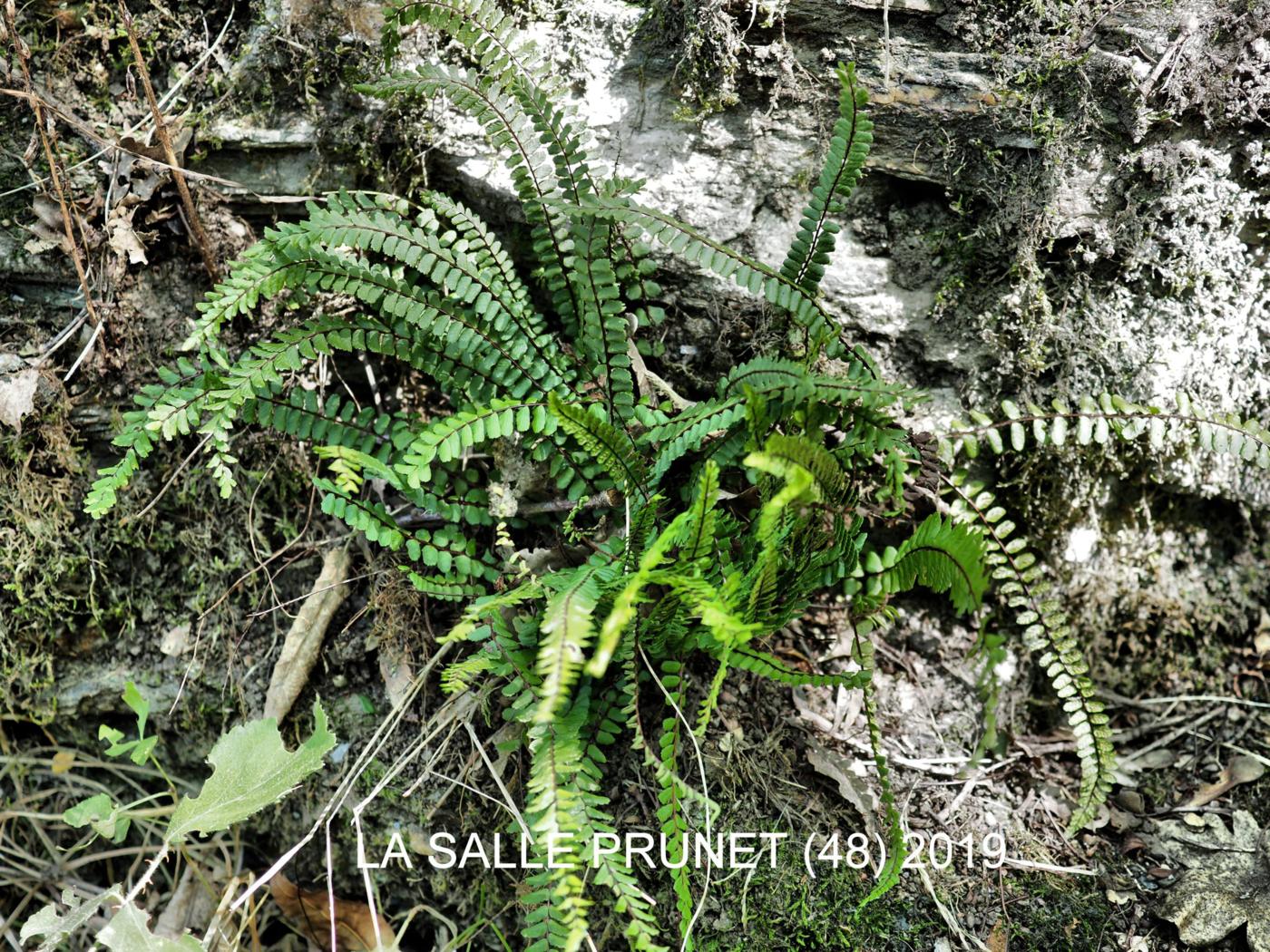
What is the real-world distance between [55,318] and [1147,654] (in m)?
3.67

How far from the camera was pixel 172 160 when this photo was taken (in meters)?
2.82

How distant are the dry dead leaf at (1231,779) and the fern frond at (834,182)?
1953 mm

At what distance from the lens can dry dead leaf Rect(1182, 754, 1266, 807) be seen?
A: 285cm

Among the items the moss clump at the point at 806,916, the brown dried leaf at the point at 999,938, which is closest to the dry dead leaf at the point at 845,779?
the moss clump at the point at 806,916

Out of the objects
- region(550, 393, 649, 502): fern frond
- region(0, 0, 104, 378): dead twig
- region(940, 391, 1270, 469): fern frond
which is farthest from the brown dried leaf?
region(0, 0, 104, 378): dead twig

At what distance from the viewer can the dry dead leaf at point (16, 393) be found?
2857mm

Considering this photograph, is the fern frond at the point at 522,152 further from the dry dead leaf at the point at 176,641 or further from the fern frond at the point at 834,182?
the dry dead leaf at the point at 176,641

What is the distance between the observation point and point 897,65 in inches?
111

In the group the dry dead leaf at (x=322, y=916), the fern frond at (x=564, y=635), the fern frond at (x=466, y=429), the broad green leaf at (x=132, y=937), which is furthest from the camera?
the dry dead leaf at (x=322, y=916)

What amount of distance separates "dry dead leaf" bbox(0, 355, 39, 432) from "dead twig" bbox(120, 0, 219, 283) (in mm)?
623

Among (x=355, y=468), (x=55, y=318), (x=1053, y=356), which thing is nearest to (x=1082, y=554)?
(x=1053, y=356)

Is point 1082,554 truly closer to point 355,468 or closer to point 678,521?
point 678,521

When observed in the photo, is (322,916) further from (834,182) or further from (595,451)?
(834,182)

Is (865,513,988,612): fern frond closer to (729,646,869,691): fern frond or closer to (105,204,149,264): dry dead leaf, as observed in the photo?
(729,646,869,691): fern frond
